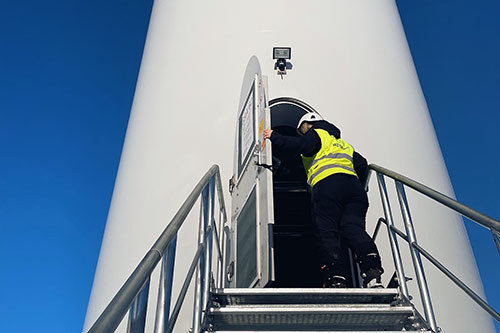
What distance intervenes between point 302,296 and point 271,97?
77.3 inches

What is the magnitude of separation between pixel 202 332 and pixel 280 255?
2808mm

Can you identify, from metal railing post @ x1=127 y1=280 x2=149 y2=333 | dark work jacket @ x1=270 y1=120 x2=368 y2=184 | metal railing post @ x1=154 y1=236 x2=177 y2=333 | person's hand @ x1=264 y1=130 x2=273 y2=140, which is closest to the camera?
metal railing post @ x1=127 y1=280 x2=149 y2=333

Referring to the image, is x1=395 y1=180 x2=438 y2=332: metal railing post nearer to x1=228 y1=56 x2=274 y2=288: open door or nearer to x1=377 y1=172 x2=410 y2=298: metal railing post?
x1=377 y1=172 x2=410 y2=298: metal railing post

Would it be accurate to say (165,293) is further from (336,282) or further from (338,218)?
(338,218)

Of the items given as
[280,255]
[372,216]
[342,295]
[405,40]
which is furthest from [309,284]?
[405,40]

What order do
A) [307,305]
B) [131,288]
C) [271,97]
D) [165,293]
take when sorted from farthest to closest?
[271,97] < [307,305] < [165,293] < [131,288]

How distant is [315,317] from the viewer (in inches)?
91.8

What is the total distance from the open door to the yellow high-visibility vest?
1.34 ft

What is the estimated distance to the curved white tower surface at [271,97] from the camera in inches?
134

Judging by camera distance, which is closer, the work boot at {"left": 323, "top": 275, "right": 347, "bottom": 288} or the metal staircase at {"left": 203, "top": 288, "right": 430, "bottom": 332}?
the metal staircase at {"left": 203, "top": 288, "right": 430, "bottom": 332}

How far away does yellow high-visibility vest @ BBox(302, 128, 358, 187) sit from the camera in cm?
312

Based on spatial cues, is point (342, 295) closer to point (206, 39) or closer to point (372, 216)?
point (372, 216)

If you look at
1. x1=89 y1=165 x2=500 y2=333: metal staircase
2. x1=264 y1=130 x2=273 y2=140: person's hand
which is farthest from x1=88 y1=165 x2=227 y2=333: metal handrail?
x1=264 y1=130 x2=273 y2=140: person's hand

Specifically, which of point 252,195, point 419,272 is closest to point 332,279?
point 419,272
